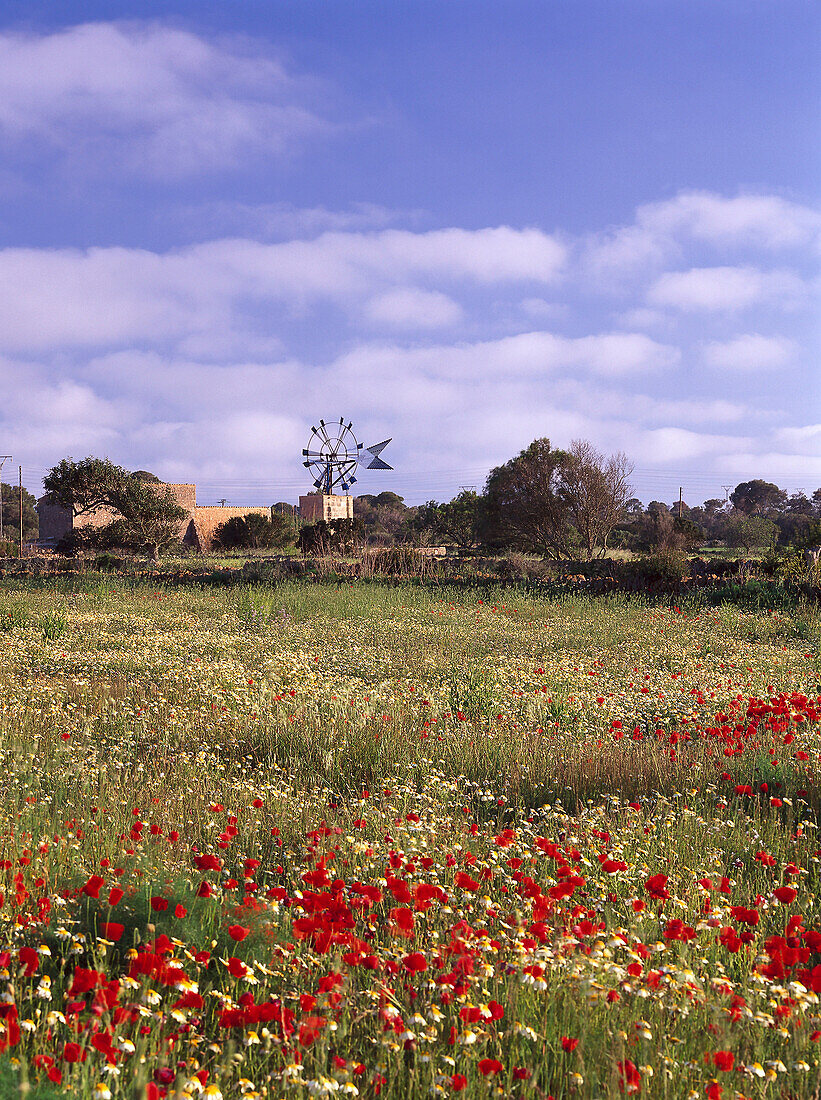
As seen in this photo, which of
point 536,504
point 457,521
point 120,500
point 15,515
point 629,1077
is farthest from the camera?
point 15,515

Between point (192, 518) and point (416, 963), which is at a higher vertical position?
point (192, 518)

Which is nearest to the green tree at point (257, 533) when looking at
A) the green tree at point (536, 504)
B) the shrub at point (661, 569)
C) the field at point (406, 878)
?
the green tree at point (536, 504)

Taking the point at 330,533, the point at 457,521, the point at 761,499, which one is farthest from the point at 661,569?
the point at 761,499

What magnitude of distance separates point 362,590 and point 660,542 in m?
21.9

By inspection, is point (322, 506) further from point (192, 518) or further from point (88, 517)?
point (88, 517)

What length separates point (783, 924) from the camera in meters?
3.06

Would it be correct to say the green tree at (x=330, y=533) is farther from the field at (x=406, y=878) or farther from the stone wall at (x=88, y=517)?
the field at (x=406, y=878)

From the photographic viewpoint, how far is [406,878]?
3154mm

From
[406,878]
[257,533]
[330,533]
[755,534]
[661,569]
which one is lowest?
[406,878]

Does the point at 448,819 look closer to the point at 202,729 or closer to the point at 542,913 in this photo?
the point at 542,913

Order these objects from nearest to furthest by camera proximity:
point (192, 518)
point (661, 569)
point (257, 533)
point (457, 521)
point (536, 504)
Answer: point (661, 569), point (536, 504), point (457, 521), point (257, 533), point (192, 518)

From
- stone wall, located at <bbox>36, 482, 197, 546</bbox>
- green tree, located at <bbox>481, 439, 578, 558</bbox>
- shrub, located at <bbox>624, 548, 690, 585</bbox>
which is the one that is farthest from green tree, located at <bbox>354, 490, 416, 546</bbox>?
shrub, located at <bbox>624, 548, 690, 585</bbox>

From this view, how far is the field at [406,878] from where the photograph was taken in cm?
203

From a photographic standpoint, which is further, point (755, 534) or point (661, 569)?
point (755, 534)
